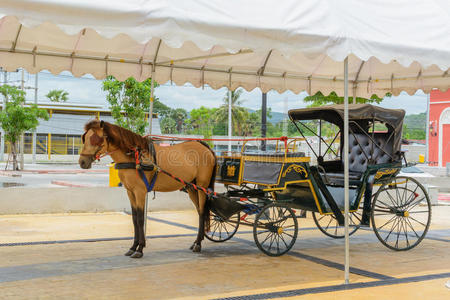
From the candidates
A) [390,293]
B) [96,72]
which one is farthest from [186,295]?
[96,72]

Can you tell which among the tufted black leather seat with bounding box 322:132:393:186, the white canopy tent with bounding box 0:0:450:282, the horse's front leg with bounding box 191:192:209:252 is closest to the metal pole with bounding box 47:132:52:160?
the white canopy tent with bounding box 0:0:450:282

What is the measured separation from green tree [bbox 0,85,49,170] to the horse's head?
2197cm

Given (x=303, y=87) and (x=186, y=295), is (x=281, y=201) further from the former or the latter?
(x=303, y=87)

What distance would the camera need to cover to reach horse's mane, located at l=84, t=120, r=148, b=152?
23.4 feet

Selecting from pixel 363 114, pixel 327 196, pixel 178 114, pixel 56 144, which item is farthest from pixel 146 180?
pixel 178 114

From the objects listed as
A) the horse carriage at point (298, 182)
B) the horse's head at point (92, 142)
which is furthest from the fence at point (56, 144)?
the horse's head at point (92, 142)

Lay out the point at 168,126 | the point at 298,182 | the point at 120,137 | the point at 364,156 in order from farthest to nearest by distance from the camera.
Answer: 1. the point at 168,126
2. the point at 364,156
3. the point at 298,182
4. the point at 120,137

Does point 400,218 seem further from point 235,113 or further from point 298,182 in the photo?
point 235,113

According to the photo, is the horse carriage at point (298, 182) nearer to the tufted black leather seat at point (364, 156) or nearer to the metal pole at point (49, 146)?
the tufted black leather seat at point (364, 156)

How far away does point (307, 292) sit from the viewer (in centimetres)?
568

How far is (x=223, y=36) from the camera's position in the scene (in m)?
5.49

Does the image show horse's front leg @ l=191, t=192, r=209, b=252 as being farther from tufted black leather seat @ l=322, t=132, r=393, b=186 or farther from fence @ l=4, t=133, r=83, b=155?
fence @ l=4, t=133, r=83, b=155

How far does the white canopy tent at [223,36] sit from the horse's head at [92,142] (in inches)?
49.5

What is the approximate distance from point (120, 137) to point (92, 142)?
1.39ft
